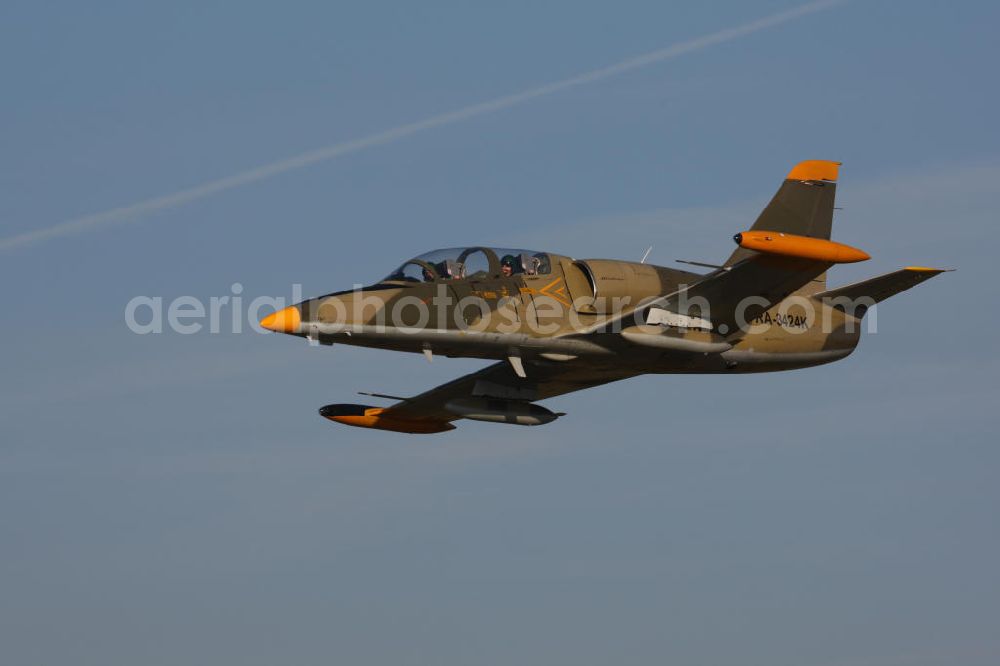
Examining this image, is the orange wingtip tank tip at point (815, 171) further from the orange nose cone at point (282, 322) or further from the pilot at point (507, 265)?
the orange nose cone at point (282, 322)

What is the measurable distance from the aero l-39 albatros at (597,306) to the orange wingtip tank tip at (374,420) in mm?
3727

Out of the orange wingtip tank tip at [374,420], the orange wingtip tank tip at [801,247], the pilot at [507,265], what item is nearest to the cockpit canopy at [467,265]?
the pilot at [507,265]

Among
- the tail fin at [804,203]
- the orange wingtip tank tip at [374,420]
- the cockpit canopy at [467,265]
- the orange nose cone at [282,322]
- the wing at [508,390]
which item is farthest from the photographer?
the orange wingtip tank tip at [374,420]

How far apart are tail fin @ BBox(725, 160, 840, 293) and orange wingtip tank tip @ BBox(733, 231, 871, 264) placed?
127 centimetres

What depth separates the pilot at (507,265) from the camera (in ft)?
127

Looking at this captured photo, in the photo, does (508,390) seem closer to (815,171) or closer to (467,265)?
(467,265)

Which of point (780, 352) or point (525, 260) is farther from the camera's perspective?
point (780, 352)

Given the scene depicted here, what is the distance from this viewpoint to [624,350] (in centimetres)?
3888

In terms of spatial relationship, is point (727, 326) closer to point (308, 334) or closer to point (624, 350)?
point (624, 350)

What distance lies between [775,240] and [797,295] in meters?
6.73

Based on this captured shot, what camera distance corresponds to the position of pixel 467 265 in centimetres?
3853

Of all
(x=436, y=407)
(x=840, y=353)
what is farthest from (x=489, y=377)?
(x=840, y=353)

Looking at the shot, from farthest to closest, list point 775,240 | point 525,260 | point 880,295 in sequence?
point 880,295 < point 525,260 < point 775,240

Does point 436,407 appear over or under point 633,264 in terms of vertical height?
under
